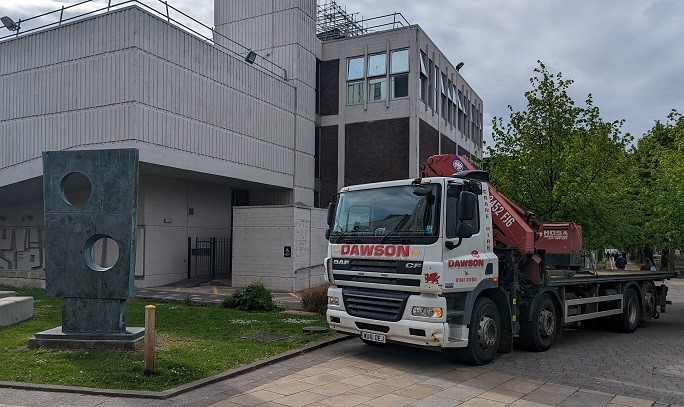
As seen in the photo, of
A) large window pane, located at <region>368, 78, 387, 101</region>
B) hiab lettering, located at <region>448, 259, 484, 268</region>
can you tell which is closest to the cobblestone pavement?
hiab lettering, located at <region>448, 259, 484, 268</region>

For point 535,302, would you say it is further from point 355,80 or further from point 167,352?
point 355,80

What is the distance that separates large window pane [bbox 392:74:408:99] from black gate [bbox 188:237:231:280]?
9951 millimetres

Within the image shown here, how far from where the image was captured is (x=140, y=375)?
24.4ft

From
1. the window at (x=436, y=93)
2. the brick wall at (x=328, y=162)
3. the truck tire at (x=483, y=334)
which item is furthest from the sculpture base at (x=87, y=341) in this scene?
the window at (x=436, y=93)

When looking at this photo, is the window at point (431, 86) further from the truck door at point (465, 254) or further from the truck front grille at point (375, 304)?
the truck front grille at point (375, 304)

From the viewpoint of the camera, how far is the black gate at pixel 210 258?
23016 mm

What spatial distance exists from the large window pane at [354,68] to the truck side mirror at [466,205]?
61.2ft

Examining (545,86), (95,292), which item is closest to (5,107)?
(95,292)

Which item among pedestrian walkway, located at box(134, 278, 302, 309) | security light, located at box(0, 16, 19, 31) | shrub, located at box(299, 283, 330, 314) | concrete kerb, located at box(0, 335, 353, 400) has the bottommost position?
pedestrian walkway, located at box(134, 278, 302, 309)

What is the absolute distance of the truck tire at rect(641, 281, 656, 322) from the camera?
14.1 metres

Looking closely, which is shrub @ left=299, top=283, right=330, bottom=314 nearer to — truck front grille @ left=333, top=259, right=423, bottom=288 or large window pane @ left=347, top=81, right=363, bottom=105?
truck front grille @ left=333, top=259, right=423, bottom=288

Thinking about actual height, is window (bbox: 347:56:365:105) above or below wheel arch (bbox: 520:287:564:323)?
above

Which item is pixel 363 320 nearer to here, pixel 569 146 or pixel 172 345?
pixel 172 345

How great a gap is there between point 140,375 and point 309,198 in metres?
19.1
